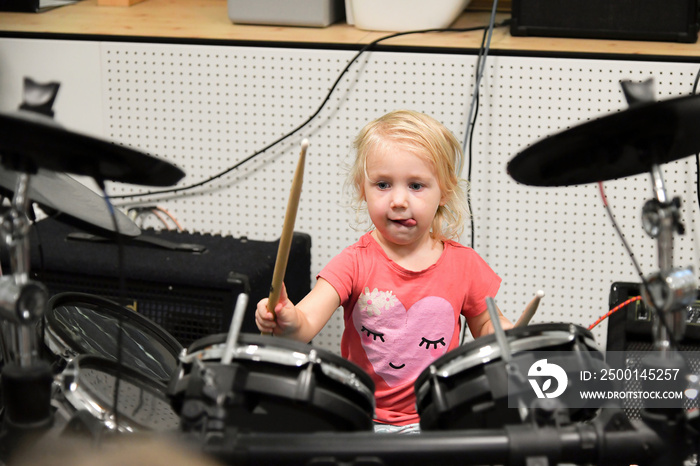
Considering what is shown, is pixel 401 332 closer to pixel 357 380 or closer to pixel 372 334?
pixel 372 334

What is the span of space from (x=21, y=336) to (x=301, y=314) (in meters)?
0.46

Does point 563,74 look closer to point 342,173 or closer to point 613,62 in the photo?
point 613,62

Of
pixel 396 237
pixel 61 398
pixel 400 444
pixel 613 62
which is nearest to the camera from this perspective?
pixel 400 444

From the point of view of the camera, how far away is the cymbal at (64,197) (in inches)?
45.9

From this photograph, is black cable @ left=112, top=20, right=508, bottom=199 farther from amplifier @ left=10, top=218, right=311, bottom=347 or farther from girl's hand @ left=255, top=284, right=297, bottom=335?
girl's hand @ left=255, top=284, right=297, bottom=335

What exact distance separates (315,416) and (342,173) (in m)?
1.17

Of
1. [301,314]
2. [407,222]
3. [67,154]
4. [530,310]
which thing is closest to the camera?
[67,154]

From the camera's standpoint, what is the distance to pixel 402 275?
1413 mm

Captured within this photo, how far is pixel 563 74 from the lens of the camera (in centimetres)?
188

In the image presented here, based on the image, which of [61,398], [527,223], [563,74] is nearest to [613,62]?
[563,74]

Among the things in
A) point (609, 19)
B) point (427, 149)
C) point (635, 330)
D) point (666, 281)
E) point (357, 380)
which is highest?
point (609, 19)

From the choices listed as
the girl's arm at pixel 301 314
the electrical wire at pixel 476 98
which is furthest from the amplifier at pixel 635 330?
the girl's arm at pixel 301 314

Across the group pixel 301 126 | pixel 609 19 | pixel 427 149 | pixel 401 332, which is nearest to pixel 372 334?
pixel 401 332

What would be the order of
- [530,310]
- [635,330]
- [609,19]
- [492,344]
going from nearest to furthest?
[492,344]
[530,310]
[635,330]
[609,19]
